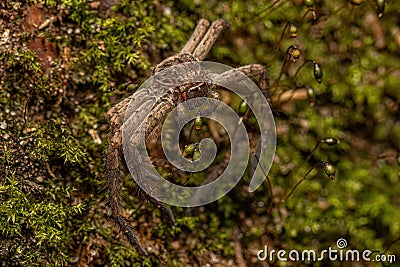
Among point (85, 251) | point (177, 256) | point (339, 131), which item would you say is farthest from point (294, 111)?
point (85, 251)

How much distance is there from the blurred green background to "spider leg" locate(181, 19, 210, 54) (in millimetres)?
149

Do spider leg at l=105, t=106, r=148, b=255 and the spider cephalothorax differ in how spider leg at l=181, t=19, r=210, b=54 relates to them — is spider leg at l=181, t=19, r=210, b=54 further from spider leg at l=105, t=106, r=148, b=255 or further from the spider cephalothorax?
spider leg at l=105, t=106, r=148, b=255

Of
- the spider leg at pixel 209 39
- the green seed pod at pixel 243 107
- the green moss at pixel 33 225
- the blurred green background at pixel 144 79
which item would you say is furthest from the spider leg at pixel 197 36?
the green moss at pixel 33 225

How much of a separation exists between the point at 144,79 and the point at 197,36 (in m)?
0.33

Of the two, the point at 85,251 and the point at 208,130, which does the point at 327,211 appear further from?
the point at 85,251

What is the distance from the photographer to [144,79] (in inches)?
91.5

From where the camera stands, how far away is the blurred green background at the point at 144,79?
6.97 feet

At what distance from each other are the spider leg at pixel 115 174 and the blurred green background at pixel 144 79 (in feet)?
0.97

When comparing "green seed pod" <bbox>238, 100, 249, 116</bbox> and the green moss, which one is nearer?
the green moss

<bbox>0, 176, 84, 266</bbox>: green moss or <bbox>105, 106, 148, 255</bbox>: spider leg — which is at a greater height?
<bbox>105, 106, 148, 255</bbox>: spider leg

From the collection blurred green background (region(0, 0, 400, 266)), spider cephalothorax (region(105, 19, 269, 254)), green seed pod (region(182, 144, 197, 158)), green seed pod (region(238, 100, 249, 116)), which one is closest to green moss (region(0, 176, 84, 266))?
blurred green background (region(0, 0, 400, 266))

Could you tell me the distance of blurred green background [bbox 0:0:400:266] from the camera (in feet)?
6.97

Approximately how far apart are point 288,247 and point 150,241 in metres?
0.68

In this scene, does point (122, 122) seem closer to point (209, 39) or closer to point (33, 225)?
point (33, 225)
